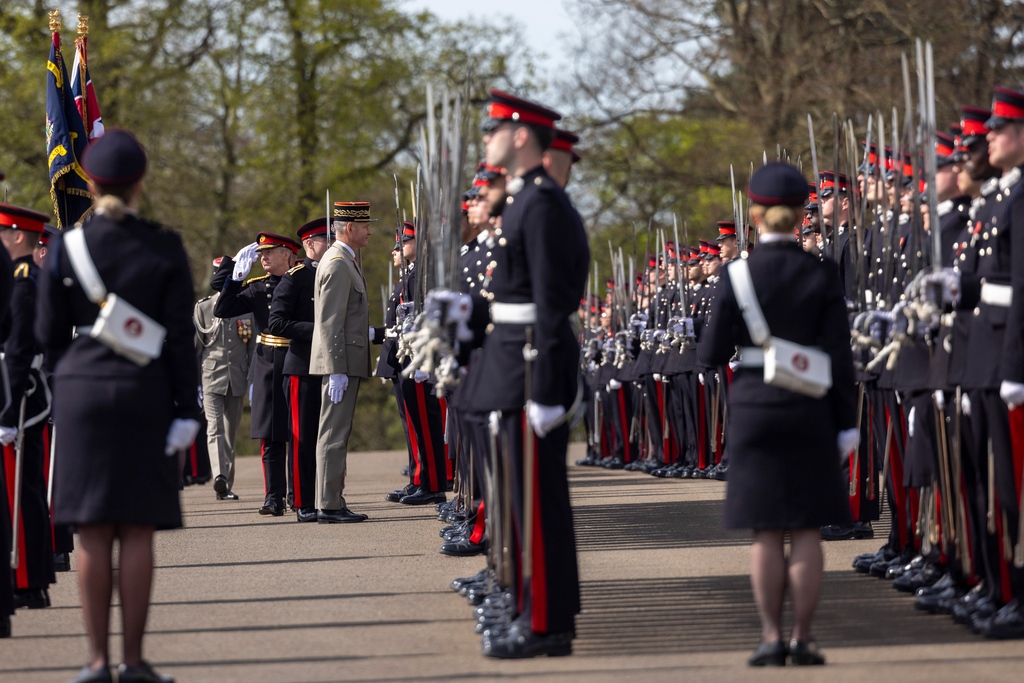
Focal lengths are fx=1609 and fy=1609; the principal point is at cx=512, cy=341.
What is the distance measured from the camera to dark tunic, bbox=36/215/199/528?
5449 mm

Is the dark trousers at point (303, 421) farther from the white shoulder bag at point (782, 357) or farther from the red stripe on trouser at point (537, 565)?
the white shoulder bag at point (782, 357)

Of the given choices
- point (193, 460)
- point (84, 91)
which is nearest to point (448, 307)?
point (84, 91)

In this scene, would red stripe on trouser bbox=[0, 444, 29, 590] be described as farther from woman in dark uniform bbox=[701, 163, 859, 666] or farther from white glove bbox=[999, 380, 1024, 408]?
white glove bbox=[999, 380, 1024, 408]

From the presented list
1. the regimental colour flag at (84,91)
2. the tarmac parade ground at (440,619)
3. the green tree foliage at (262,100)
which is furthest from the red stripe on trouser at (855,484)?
the green tree foliage at (262,100)

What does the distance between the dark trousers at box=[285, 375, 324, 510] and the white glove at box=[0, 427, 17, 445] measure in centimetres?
364

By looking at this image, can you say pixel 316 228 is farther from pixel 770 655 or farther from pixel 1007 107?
pixel 770 655

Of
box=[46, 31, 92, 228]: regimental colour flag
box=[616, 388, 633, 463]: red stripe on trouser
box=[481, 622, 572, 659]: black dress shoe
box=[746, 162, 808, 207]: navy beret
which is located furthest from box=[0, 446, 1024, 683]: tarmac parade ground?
box=[616, 388, 633, 463]: red stripe on trouser

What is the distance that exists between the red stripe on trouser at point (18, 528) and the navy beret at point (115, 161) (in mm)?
2283

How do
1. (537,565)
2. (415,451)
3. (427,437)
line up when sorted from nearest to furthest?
1. (537,565)
2. (427,437)
3. (415,451)

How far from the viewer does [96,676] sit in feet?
17.7

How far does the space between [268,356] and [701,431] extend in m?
4.39

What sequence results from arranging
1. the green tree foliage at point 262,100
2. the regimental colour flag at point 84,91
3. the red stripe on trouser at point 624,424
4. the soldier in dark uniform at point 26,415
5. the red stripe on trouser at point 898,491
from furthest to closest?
the green tree foliage at point 262,100, the red stripe on trouser at point 624,424, the regimental colour flag at point 84,91, the red stripe on trouser at point 898,491, the soldier in dark uniform at point 26,415

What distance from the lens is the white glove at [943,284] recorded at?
6.31 meters

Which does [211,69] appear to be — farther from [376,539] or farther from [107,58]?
[376,539]
